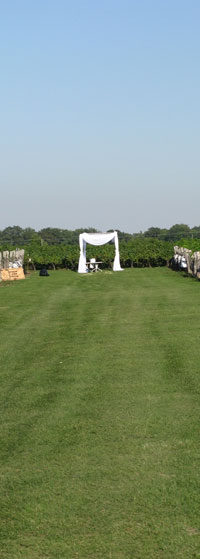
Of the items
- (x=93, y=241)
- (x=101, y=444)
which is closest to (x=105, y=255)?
(x=93, y=241)

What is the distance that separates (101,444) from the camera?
24.2 feet

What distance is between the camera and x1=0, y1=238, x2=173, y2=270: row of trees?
5162 centimetres

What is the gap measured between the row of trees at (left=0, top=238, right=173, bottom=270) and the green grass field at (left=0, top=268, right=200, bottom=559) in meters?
35.2

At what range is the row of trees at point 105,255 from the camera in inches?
2032

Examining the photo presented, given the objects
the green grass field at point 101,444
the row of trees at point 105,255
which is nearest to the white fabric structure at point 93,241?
the row of trees at point 105,255

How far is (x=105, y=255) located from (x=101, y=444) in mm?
43214

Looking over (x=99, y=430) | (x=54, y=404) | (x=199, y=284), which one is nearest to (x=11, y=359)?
(x=54, y=404)

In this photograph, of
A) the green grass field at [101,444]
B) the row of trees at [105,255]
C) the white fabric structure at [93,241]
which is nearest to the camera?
the green grass field at [101,444]

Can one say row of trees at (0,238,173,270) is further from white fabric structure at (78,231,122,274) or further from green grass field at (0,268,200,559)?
green grass field at (0,268,200,559)

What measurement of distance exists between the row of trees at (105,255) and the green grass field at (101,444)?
35244 millimetres

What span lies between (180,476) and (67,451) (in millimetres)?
1499

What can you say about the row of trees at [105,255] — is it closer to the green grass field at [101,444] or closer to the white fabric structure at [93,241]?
the white fabric structure at [93,241]

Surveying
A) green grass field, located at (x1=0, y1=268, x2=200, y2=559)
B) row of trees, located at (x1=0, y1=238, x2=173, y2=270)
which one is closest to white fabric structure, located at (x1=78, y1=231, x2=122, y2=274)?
row of trees, located at (x1=0, y1=238, x2=173, y2=270)

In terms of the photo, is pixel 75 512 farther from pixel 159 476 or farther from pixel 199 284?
pixel 199 284
